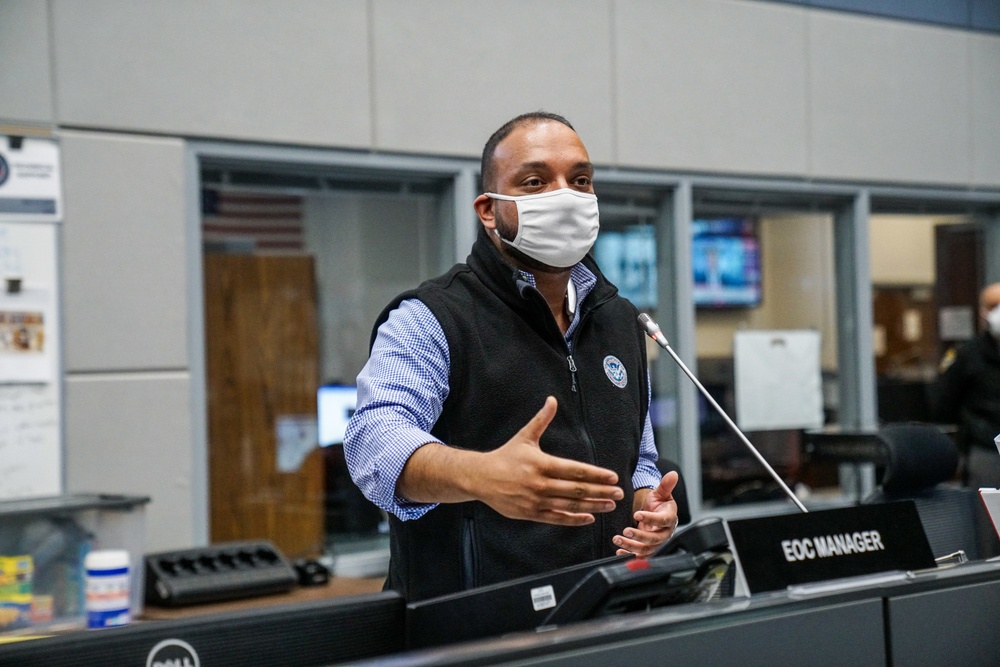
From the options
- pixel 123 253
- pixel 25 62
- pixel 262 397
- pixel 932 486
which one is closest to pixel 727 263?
pixel 262 397

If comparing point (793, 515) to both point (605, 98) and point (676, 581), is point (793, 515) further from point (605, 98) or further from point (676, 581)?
point (605, 98)

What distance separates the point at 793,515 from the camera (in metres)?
1.17

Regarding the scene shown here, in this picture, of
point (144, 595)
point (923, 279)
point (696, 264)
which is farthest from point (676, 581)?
point (923, 279)

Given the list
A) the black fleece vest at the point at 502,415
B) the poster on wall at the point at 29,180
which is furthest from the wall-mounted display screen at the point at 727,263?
the black fleece vest at the point at 502,415

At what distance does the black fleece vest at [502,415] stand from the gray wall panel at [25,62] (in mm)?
2064

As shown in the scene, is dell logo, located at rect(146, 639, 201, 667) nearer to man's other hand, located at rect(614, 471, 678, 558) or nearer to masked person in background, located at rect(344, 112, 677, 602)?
masked person in background, located at rect(344, 112, 677, 602)

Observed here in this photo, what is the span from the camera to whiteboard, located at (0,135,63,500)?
3.19 m

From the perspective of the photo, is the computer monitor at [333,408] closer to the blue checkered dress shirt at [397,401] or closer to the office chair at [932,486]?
the office chair at [932,486]

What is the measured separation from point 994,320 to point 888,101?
1.24m

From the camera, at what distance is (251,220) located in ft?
12.4

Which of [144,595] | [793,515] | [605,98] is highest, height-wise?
[605,98]

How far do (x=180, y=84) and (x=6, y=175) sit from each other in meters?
0.62

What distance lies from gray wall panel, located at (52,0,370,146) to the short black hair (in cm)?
195

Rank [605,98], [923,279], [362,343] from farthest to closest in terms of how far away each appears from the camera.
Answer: [923,279]
[605,98]
[362,343]
